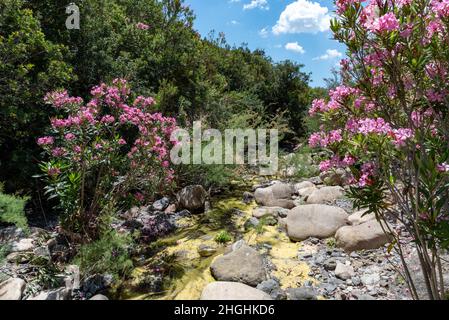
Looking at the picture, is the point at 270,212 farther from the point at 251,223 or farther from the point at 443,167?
the point at 443,167

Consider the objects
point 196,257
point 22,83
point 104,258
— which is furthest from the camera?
point 22,83

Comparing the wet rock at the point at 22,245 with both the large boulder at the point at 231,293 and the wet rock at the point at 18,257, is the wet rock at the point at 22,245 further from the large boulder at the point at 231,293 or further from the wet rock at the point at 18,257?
the large boulder at the point at 231,293

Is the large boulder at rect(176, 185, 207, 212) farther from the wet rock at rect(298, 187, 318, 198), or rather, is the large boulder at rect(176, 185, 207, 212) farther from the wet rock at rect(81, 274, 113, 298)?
the wet rock at rect(81, 274, 113, 298)

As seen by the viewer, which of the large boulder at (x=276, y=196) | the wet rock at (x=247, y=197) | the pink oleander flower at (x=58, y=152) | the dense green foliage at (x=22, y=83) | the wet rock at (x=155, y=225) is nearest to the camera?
the pink oleander flower at (x=58, y=152)

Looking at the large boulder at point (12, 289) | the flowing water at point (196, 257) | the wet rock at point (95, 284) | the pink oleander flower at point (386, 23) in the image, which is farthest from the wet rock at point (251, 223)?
the pink oleander flower at point (386, 23)

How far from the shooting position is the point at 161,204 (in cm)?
689

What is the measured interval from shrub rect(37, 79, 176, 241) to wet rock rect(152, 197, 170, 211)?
0.92 m

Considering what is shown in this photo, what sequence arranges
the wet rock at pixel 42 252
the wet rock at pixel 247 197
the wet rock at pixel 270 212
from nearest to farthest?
1. the wet rock at pixel 42 252
2. the wet rock at pixel 270 212
3. the wet rock at pixel 247 197

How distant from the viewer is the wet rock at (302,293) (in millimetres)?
3602

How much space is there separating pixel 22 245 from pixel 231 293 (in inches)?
123

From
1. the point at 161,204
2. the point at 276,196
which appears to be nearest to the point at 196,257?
the point at 161,204

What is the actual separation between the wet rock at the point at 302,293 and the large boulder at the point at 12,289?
3.06 metres

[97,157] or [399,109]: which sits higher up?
[399,109]

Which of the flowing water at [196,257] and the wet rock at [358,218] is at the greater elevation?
the wet rock at [358,218]
